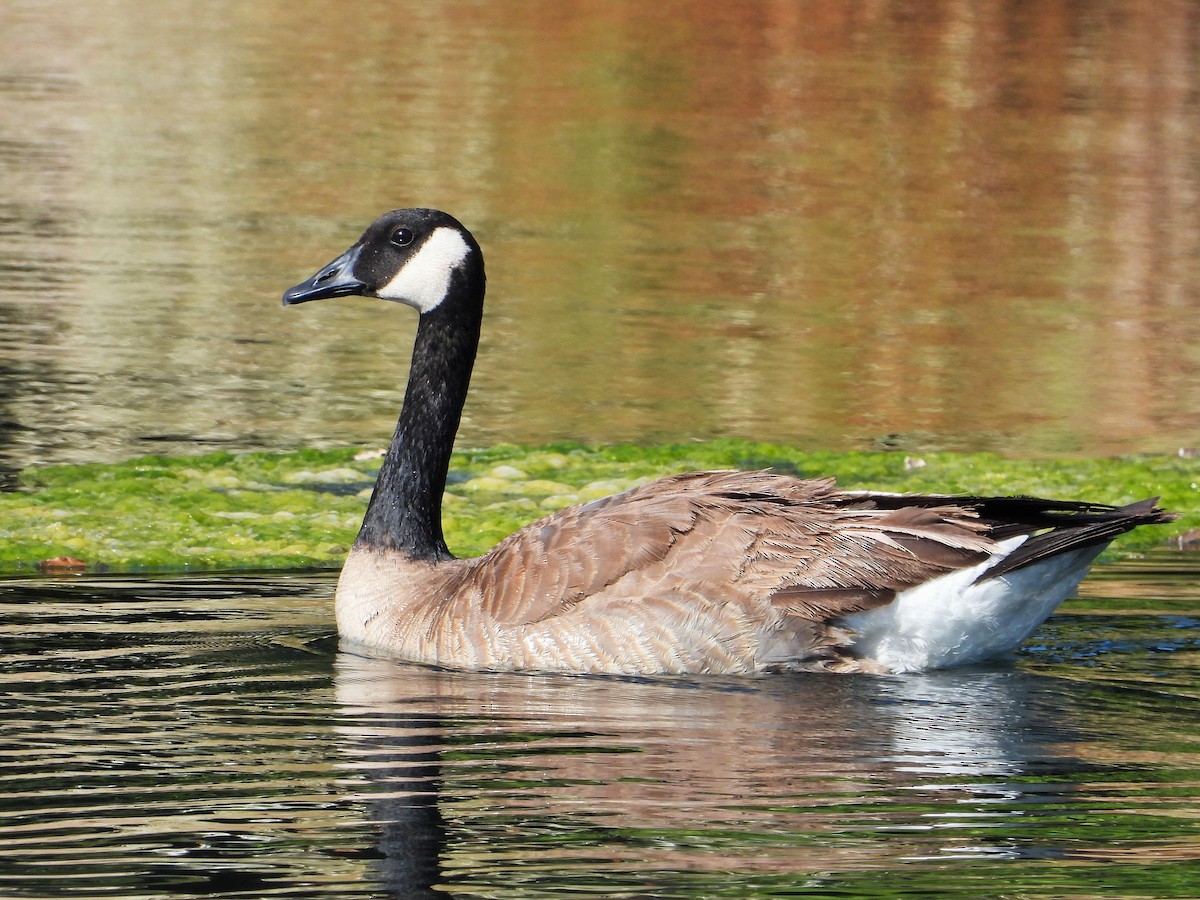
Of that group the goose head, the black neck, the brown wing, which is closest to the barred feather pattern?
the brown wing

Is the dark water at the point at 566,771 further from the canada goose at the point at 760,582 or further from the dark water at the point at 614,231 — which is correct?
the dark water at the point at 614,231

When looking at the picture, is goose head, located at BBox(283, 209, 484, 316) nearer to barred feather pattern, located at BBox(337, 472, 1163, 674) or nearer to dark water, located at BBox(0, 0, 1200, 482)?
barred feather pattern, located at BBox(337, 472, 1163, 674)

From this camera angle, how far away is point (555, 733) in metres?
7.70

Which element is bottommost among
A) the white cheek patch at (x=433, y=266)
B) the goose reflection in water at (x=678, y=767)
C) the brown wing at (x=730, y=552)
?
the goose reflection in water at (x=678, y=767)

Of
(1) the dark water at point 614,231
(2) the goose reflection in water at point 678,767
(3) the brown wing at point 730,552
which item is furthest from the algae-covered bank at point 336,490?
(3) the brown wing at point 730,552

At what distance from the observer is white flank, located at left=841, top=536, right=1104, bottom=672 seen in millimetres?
8672

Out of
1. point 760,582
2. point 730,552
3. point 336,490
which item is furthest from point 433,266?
point 336,490

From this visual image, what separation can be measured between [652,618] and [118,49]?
33.6 meters

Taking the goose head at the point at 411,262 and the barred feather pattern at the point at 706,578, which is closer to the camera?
the barred feather pattern at the point at 706,578

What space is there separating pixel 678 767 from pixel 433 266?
12.5 ft

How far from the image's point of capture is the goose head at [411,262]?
1016cm

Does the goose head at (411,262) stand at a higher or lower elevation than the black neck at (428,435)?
higher

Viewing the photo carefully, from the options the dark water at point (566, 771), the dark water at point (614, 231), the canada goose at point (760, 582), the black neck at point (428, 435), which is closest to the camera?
the dark water at point (566, 771)

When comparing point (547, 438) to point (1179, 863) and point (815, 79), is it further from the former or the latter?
point (815, 79)
